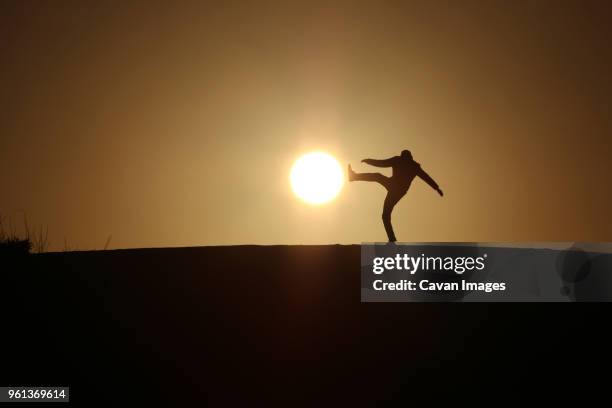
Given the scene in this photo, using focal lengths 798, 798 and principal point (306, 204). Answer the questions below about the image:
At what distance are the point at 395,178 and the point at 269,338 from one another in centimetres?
591

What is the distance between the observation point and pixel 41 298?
17.6 metres

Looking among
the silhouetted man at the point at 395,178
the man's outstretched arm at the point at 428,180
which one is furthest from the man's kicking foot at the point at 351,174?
the man's outstretched arm at the point at 428,180

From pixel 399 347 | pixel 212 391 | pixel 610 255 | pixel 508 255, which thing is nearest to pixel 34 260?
pixel 212 391

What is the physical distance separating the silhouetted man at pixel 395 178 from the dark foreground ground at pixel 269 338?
120 cm

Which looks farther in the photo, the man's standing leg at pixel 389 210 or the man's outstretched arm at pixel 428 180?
the man's outstretched arm at pixel 428 180

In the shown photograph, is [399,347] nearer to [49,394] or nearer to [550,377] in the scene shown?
[550,377]

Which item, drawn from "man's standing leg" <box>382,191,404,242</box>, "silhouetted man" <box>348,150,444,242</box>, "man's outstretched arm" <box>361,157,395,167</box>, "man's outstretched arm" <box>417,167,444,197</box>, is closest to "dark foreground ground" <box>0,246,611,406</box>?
"man's standing leg" <box>382,191,404,242</box>

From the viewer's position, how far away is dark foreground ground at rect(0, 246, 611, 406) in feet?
46.6

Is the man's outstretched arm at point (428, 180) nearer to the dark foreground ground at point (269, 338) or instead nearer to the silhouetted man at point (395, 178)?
the silhouetted man at point (395, 178)

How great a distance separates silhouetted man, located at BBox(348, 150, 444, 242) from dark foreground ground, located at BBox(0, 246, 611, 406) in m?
1.20

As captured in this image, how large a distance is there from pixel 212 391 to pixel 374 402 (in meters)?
2.86

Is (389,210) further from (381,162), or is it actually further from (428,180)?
(428,180)

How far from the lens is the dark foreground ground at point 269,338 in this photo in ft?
46.6

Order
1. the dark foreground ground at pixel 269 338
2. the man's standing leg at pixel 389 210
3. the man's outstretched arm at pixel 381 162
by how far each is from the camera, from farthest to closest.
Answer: the man's outstretched arm at pixel 381 162 < the man's standing leg at pixel 389 210 < the dark foreground ground at pixel 269 338
